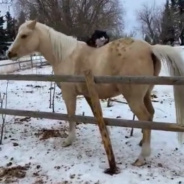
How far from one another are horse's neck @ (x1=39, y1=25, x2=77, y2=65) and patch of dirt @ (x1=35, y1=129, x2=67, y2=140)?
1265 mm

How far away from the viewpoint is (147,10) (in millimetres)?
57906

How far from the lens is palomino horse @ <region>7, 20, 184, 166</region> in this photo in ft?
12.3

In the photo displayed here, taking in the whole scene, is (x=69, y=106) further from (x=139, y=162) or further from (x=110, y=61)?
(x=139, y=162)

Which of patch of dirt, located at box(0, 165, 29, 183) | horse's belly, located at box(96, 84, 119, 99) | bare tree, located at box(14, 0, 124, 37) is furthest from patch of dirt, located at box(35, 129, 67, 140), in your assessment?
bare tree, located at box(14, 0, 124, 37)

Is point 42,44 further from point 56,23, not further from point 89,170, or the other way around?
point 56,23

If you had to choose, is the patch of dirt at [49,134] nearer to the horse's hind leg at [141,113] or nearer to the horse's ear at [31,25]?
the horse's hind leg at [141,113]

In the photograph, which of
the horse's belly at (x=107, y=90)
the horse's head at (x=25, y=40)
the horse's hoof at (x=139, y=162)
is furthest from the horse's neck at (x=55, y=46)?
the horse's hoof at (x=139, y=162)

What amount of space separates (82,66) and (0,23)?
2915 cm

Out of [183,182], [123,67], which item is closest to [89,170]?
[183,182]

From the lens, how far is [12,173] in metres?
3.68

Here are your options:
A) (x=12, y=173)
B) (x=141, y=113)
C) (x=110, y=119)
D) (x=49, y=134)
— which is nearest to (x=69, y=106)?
(x=49, y=134)

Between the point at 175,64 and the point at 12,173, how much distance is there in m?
2.50

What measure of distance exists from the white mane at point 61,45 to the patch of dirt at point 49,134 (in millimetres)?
1329

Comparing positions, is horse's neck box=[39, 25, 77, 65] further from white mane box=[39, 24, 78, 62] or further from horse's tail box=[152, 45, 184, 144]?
horse's tail box=[152, 45, 184, 144]
